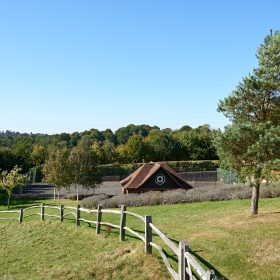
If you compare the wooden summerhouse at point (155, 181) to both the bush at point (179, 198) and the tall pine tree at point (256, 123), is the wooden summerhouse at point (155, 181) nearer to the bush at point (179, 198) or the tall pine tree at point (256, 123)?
the bush at point (179, 198)

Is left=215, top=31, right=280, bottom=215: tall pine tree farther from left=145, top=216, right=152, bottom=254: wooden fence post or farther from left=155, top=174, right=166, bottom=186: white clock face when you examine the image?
left=155, top=174, right=166, bottom=186: white clock face

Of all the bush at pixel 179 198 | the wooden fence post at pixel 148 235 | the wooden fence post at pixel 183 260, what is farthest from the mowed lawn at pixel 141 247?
the bush at pixel 179 198

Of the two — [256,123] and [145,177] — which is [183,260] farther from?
[145,177]

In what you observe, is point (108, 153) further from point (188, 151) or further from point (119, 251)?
point (119, 251)

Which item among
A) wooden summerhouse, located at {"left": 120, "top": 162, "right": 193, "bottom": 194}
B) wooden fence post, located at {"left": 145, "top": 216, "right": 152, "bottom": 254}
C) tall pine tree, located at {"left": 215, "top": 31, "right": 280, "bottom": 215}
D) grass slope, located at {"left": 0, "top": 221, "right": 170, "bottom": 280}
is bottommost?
grass slope, located at {"left": 0, "top": 221, "right": 170, "bottom": 280}

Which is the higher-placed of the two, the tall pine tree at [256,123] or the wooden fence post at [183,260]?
the tall pine tree at [256,123]

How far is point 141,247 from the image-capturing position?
13781 mm

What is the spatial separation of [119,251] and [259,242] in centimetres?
489

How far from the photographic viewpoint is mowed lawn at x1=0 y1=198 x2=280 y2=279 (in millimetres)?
11820

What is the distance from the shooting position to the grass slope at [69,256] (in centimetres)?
1249

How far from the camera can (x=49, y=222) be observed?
76.8 feet

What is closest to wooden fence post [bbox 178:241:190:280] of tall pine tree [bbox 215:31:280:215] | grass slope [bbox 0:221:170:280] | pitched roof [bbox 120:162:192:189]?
grass slope [bbox 0:221:170:280]

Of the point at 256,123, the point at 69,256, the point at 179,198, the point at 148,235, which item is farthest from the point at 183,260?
the point at 179,198

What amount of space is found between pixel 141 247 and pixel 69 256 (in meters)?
3.76
